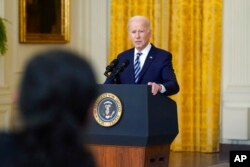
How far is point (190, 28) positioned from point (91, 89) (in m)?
8.82

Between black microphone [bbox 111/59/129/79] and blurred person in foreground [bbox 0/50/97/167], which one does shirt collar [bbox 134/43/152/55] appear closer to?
black microphone [bbox 111/59/129/79]

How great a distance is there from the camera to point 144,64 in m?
5.36

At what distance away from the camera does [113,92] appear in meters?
4.95

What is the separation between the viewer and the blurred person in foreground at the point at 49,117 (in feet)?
4.22

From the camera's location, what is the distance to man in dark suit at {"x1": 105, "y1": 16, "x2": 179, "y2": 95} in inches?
209

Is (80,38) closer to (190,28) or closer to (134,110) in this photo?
(190,28)

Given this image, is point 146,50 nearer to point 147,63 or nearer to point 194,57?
point 147,63

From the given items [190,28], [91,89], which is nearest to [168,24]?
[190,28]

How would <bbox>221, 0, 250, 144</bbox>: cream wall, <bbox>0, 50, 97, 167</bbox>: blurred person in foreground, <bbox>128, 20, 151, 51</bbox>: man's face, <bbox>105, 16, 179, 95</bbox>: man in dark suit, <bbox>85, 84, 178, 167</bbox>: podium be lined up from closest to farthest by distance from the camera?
<bbox>0, 50, 97, 167</bbox>: blurred person in foreground, <bbox>85, 84, 178, 167</bbox>: podium, <bbox>105, 16, 179, 95</bbox>: man in dark suit, <bbox>128, 20, 151, 51</bbox>: man's face, <bbox>221, 0, 250, 144</bbox>: cream wall

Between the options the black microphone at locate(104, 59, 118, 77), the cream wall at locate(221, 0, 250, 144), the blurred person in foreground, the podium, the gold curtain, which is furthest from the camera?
the gold curtain

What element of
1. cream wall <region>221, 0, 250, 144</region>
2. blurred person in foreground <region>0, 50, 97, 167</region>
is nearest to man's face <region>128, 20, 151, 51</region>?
blurred person in foreground <region>0, 50, 97, 167</region>

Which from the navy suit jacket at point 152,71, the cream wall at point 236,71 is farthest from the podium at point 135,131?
the cream wall at point 236,71

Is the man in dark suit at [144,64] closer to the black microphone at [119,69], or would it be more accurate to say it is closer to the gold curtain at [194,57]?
the black microphone at [119,69]

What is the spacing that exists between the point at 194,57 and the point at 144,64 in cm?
480
